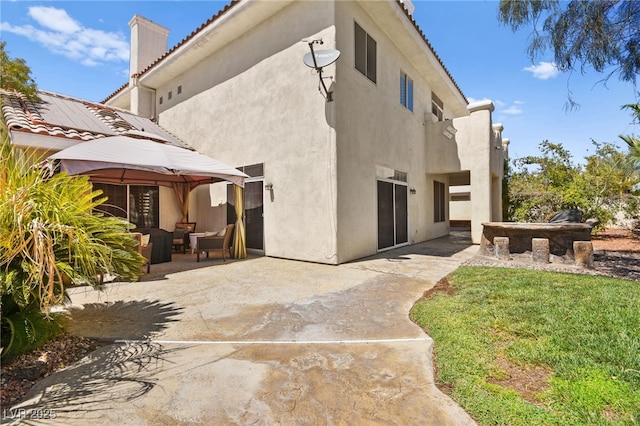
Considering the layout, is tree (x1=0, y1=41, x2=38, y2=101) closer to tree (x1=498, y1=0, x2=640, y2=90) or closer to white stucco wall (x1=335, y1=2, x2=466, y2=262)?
white stucco wall (x1=335, y1=2, x2=466, y2=262)

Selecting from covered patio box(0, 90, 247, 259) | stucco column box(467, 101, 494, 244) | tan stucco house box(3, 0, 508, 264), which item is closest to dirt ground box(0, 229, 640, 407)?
covered patio box(0, 90, 247, 259)

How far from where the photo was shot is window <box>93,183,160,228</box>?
1090 cm

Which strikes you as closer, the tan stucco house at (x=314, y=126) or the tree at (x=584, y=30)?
the tree at (x=584, y=30)

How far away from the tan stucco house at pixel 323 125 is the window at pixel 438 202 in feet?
2.70

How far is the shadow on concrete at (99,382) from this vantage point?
237cm

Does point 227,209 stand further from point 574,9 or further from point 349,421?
point 574,9

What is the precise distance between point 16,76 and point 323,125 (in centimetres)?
1118

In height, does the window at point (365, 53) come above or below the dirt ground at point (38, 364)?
above

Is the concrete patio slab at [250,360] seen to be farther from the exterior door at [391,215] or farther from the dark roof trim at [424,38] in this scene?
the dark roof trim at [424,38]

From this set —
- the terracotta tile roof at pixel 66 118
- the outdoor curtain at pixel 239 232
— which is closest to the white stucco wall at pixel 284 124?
the outdoor curtain at pixel 239 232

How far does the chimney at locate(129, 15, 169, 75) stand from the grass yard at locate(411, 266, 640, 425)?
723 inches

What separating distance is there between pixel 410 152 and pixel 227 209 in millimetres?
7925

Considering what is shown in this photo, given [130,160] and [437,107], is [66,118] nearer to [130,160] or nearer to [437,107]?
[130,160]

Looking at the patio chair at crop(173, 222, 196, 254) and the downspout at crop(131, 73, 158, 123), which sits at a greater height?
the downspout at crop(131, 73, 158, 123)
